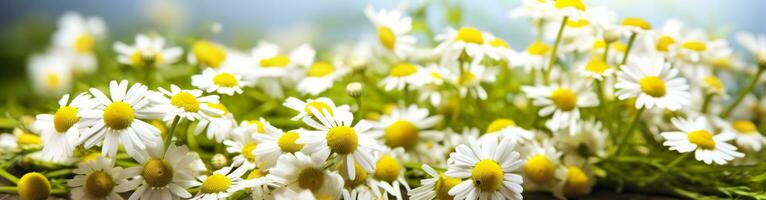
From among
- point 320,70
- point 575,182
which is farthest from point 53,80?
point 575,182

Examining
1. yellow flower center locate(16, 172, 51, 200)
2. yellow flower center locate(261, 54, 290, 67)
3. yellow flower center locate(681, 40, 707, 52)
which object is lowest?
yellow flower center locate(16, 172, 51, 200)

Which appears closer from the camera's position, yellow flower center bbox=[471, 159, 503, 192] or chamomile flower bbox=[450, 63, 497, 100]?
yellow flower center bbox=[471, 159, 503, 192]

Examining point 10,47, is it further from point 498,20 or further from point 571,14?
point 571,14

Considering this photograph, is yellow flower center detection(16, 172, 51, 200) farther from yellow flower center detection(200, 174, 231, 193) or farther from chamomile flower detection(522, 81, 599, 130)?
chamomile flower detection(522, 81, 599, 130)

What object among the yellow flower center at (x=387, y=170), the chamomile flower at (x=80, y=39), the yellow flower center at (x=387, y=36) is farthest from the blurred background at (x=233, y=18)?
the yellow flower center at (x=387, y=170)

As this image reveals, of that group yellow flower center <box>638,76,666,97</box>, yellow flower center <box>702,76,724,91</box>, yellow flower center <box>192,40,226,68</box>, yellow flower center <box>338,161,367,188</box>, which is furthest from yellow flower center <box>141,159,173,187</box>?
yellow flower center <box>702,76,724,91</box>
